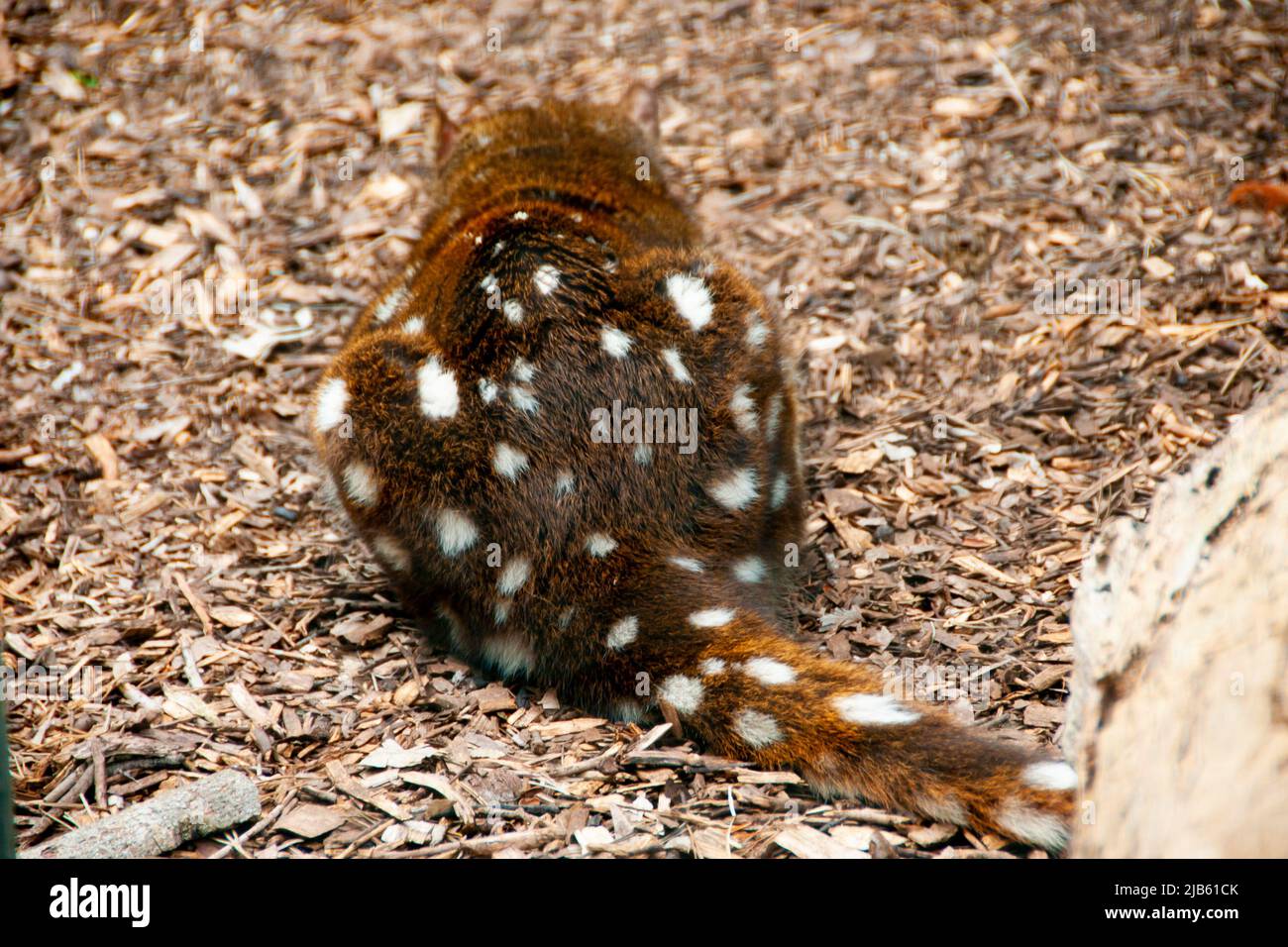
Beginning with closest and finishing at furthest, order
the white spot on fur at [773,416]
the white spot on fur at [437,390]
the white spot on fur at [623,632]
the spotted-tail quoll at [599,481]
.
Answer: the spotted-tail quoll at [599,481], the white spot on fur at [623,632], the white spot on fur at [437,390], the white spot on fur at [773,416]

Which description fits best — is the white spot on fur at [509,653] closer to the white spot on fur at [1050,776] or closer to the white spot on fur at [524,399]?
the white spot on fur at [524,399]

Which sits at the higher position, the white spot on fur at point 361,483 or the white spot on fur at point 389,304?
the white spot on fur at point 389,304

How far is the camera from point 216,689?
4.07m

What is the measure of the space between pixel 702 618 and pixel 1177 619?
4.84 ft

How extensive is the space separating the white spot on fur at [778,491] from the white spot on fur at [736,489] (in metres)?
0.18

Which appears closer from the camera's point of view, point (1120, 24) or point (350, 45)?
point (1120, 24)

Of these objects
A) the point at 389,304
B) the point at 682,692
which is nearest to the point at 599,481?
the point at 682,692

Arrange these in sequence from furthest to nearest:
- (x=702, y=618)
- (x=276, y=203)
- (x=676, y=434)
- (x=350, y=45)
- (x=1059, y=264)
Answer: (x=350, y=45) < (x=276, y=203) < (x=1059, y=264) < (x=676, y=434) < (x=702, y=618)

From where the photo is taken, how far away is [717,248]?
5.96 meters

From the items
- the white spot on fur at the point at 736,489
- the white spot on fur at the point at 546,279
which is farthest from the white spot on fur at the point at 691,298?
the white spot on fur at the point at 736,489

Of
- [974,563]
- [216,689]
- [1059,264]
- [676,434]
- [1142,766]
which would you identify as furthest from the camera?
[1059,264]

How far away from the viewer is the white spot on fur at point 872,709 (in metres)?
3.23

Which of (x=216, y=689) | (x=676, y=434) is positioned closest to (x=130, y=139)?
(x=216, y=689)

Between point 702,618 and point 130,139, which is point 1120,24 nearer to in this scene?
point 702,618
